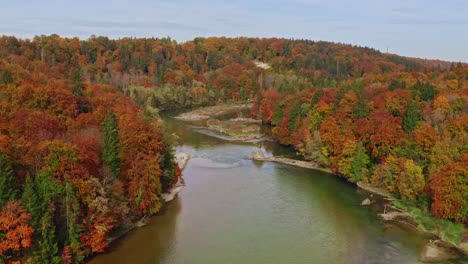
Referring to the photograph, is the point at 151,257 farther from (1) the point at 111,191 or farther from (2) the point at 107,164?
(2) the point at 107,164

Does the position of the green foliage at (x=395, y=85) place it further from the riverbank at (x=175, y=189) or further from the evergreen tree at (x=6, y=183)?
the evergreen tree at (x=6, y=183)

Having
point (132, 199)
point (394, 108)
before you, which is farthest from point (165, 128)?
point (394, 108)

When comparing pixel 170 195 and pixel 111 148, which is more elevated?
pixel 111 148

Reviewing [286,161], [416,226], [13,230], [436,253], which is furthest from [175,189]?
[436,253]

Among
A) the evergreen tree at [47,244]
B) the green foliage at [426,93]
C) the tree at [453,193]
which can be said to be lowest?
the evergreen tree at [47,244]

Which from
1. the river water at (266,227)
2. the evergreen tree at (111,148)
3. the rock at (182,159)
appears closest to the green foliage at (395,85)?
the river water at (266,227)

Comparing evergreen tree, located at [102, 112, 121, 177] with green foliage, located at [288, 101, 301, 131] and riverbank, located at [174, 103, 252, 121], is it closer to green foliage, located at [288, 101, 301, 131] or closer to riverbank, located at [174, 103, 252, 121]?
green foliage, located at [288, 101, 301, 131]

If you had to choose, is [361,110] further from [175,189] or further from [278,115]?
[175,189]
